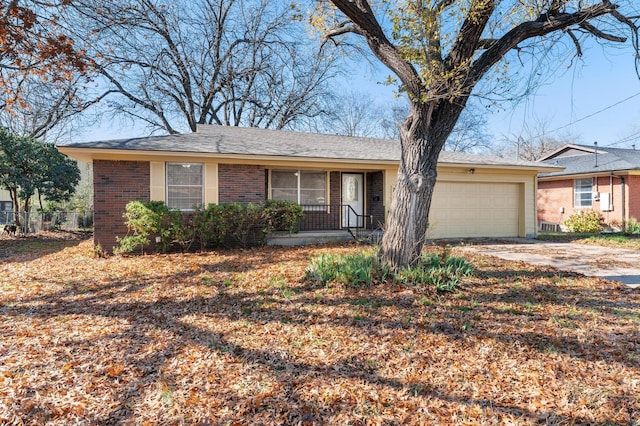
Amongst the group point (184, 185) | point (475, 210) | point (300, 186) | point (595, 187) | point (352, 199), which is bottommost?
point (475, 210)

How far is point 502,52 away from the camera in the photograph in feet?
18.6

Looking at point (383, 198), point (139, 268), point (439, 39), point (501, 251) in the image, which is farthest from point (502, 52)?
point (139, 268)

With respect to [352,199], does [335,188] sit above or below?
→ above

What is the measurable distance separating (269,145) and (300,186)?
1.77 m

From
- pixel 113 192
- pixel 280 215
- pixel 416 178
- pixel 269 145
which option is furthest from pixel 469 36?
pixel 113 192

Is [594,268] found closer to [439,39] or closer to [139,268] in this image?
[439,39]

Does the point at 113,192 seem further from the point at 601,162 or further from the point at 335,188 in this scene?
the point at 601,162

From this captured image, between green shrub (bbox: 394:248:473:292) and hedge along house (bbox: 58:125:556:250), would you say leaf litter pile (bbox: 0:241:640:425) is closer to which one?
green shrub (bbox: 394:248:473:292)

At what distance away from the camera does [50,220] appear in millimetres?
16688

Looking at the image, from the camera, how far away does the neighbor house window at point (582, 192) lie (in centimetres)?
1736

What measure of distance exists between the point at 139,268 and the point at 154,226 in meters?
1.62

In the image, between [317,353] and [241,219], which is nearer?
[317,353]

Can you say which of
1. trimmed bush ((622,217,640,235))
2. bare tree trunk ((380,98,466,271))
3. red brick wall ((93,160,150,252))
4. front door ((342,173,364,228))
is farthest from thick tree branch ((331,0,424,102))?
trimmed bush ((622,217,640,235))

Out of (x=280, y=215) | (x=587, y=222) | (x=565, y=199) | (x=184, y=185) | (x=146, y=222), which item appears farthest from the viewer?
(x=565, y=199)
